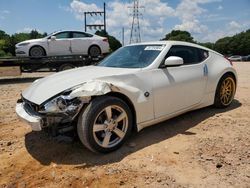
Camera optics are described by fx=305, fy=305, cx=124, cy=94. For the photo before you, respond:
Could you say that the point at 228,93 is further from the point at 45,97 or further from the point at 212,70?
the point at 45,97

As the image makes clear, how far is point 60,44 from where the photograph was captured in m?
12.9

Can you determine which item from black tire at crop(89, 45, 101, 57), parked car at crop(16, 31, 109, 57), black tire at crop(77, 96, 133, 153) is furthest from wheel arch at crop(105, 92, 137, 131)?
black tire at crop(89, 45, 101, 57)

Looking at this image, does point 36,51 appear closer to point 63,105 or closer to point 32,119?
point 32,119

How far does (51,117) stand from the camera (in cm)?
381

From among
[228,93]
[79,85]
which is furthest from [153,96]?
[228,93]

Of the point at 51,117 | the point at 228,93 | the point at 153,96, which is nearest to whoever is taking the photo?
the point at 51,117

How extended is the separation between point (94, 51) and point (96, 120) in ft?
32.5

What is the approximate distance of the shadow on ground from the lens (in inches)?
157

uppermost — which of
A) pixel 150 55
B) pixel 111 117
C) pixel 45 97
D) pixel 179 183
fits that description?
pixel 150 55

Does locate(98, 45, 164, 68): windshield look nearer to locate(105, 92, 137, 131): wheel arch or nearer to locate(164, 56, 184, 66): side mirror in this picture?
locate(164, 56, 184, 66): side mirror

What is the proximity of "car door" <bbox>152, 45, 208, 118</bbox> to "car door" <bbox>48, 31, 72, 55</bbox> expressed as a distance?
827 centimetres

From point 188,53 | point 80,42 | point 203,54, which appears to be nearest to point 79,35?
point 80,42

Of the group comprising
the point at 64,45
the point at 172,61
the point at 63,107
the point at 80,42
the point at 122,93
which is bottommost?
the point at 63,107

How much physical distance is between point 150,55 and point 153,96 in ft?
2.66
